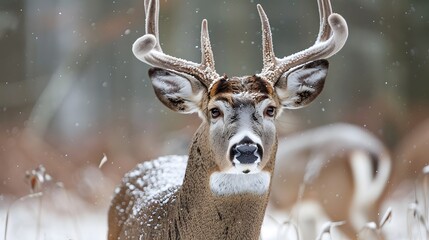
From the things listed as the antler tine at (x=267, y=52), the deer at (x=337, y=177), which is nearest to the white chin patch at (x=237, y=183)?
the antler tine at (x=267, y=52)

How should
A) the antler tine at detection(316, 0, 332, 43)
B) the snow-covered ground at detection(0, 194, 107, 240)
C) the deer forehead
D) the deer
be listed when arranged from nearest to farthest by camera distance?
1. the deer forehead
2. the antler tine at detection(316, 0, 332, 43)
3. the snow-covered ground at detection(0, 194, 107, 240)
4. the deer

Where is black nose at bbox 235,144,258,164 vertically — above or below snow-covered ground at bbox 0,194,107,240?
below

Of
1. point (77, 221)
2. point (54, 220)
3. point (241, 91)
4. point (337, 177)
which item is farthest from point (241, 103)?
point (54, 220)

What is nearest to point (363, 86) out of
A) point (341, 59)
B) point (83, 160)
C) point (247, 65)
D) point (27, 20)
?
point (341, 59)

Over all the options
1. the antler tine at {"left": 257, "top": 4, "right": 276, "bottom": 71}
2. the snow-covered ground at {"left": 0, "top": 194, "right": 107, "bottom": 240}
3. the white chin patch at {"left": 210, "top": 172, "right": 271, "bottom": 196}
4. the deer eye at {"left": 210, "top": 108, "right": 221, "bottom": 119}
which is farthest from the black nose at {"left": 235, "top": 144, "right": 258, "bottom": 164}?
the snow-covered ground at {"left": 0, "top": 194, "right": 107, "bottom": 240}

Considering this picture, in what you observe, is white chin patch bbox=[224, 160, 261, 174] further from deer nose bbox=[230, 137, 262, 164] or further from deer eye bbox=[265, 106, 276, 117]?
deer eye bbox=[265, 106, 276, 117]

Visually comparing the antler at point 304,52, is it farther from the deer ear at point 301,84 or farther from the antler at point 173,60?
the antler at point 173,60

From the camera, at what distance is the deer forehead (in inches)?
186

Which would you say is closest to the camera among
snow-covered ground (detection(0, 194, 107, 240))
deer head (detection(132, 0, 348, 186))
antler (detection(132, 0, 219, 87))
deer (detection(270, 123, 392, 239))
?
deer head (detection(132, 0, 348, 186))

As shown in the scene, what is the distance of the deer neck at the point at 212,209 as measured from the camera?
187 inches

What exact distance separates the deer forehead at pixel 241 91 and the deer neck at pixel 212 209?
0.18m

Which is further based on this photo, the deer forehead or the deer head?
the deer forehead

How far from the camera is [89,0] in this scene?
16.1 metres

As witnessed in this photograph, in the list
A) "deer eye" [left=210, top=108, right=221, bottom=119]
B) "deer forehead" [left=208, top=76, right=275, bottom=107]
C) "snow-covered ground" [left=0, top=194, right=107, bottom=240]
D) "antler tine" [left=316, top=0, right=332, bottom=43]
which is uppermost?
"snow-covered ground" [left=0, top=194, right=107, bottom=240]
